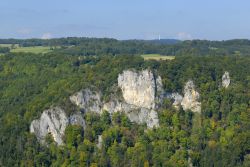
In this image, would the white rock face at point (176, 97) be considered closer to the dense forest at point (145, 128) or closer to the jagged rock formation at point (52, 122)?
the dense forest at point (145, 128)

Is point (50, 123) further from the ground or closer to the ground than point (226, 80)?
closer to the ground

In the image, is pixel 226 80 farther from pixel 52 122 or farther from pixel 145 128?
pixel 52 122

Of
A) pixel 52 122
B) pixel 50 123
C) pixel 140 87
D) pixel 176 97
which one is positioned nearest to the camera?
pixel 52 122

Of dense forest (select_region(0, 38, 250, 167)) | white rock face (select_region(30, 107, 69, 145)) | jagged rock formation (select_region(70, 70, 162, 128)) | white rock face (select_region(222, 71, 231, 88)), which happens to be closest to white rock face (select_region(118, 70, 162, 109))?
jagged rock formation (select_region(70, 70, 162, 128))

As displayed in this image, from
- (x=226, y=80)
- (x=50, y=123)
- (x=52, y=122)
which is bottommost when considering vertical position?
(x=50, y=123)

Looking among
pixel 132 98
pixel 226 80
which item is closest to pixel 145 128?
pixel 132 98

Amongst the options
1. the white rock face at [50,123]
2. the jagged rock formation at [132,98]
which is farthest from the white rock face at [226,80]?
the white rock face at [50,123]

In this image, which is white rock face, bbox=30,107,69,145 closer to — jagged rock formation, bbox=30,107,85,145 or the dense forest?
jagged rock formation, bbox=30,107,85,145

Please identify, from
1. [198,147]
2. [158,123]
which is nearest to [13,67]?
[158,123]
